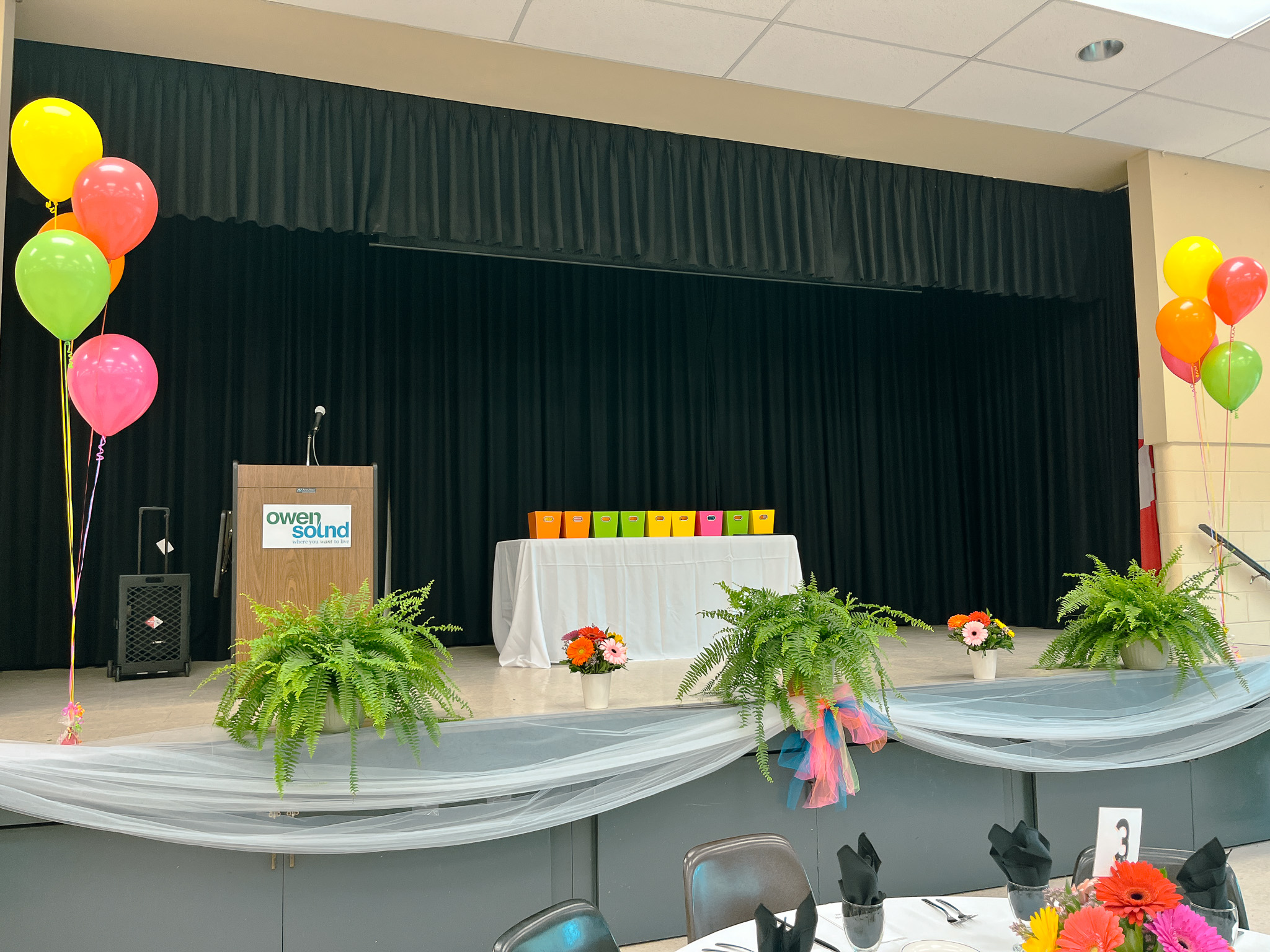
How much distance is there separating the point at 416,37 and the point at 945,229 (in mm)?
3651

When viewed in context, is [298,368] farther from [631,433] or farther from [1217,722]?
[1217,722]

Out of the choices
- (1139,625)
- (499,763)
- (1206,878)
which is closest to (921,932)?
(1206,878)

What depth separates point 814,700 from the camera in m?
3.26

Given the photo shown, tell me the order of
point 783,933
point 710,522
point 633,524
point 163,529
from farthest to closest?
point 163,529, point 710,522, point 633,524, point 783,933

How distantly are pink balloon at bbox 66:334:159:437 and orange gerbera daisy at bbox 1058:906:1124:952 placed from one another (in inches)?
126

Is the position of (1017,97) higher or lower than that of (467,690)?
higher

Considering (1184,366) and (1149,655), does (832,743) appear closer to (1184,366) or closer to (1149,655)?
(1149,655)

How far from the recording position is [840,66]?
5.02 meters

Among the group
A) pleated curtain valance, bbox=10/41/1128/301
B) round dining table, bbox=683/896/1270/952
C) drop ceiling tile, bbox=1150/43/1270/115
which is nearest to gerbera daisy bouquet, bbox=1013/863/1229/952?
round dining table, bbox=683/896/1270/952

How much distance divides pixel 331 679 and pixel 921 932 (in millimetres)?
1799

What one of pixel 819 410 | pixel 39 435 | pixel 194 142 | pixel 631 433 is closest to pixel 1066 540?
pixel 819 410

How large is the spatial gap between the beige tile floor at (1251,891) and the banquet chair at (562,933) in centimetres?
154

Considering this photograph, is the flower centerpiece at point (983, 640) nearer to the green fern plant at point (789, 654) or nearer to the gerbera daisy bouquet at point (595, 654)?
the green fern plant at point (789, 654)

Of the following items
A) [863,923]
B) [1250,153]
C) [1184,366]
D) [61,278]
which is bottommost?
[863,923]
